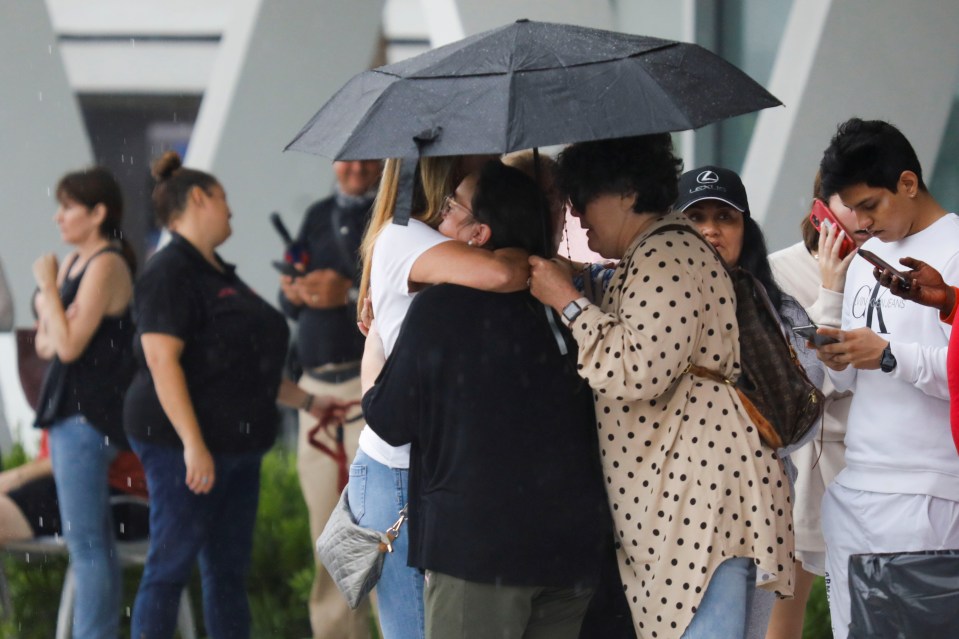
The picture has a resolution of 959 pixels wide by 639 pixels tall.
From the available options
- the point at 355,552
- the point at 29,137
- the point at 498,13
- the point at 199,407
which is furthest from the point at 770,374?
the point at 29,137

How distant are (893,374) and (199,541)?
284 cm

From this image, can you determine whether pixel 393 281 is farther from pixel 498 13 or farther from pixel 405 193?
pixel 498 13

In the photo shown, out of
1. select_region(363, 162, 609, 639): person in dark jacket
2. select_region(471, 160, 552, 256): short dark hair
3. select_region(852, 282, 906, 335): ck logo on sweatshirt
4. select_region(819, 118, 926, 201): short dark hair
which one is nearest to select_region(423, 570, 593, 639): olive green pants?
select_region(363, 162, 609, 639): person in dark jacket

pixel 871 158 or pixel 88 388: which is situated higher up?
pixel 871 158

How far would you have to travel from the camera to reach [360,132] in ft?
9.68

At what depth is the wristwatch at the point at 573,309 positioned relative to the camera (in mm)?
2908

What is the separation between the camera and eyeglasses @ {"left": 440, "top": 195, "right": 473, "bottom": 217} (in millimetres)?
3100

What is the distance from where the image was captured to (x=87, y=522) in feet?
17.3

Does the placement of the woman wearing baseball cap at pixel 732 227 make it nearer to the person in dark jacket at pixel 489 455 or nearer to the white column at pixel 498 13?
the person in dark jacket at pixel 489 455

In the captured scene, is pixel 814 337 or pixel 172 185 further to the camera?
pixel 172 185

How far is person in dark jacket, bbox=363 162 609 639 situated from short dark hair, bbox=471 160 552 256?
5.6 inches

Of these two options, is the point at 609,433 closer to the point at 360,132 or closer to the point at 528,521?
the point at 528,521

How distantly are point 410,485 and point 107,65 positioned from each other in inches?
483

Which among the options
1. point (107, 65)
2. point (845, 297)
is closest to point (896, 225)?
point (845, 297)
